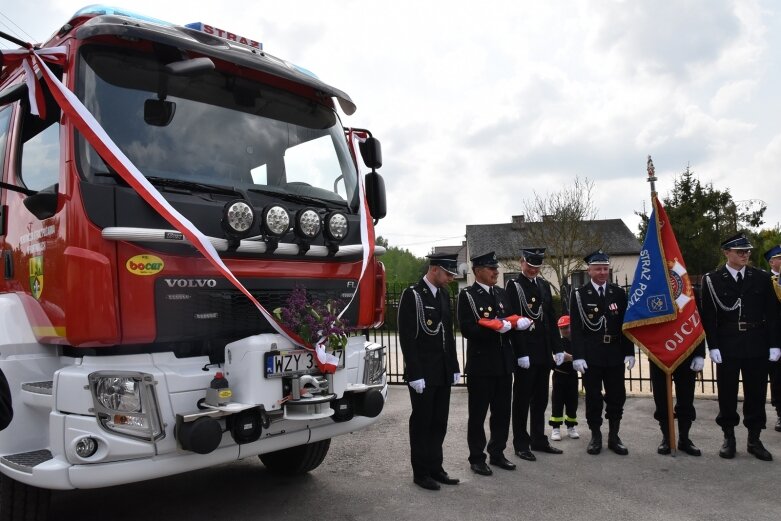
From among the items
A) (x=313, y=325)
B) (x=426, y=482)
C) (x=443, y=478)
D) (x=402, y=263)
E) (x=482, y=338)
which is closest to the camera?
(x=313, y=325)

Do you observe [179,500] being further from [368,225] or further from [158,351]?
[368,225]

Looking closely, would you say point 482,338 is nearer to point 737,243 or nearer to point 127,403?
point 737,243

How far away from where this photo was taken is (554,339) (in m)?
6.17

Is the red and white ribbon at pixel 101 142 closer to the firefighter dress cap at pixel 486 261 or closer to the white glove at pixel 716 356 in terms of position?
the firefighter dress cap at pixel 486 261

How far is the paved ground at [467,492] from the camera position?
14.2 feet

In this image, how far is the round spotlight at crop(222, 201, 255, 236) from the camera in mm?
3545

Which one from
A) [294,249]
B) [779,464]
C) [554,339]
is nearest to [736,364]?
[779,464]

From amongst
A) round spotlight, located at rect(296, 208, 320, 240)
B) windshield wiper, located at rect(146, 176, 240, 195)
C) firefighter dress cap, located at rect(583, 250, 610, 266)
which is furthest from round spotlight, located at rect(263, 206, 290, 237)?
firefighter dress cap, located at rect(583, 250, 610, 266)

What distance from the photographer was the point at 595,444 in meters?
5.93

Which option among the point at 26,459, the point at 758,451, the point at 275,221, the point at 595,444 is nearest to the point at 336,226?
the point at 275,221

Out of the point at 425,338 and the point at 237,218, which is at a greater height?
the point at 237,218

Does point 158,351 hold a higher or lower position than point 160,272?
lower

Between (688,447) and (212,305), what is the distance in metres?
4.78

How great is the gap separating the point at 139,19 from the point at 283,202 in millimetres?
1363
